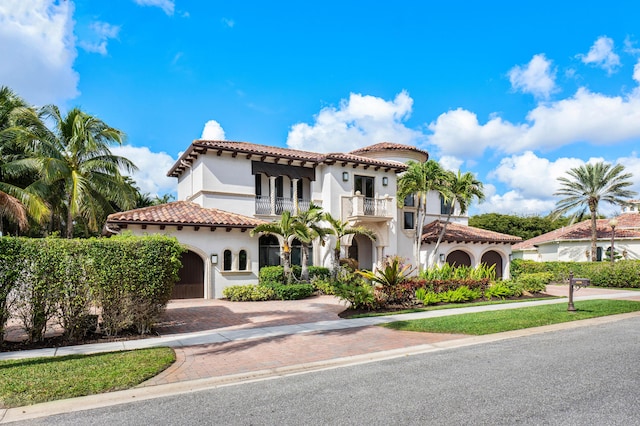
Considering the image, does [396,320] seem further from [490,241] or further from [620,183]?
[620,183]

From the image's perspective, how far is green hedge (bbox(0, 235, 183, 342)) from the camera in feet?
27.3

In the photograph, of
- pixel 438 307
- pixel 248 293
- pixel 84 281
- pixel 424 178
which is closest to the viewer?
pixel 84 281

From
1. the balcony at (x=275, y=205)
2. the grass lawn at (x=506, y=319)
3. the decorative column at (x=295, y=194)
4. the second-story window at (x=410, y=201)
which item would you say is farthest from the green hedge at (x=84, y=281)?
the second-story window at (x=410, y=201)

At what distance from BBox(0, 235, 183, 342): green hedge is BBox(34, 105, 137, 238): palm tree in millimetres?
10849

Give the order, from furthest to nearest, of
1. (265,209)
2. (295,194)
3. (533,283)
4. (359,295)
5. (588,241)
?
(588,241) < (295,194) < (265,209) < (533,283) < (359,295)

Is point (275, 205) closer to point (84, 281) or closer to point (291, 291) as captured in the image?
point (291, 291)

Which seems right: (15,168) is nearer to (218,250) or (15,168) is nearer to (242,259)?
(218,250)

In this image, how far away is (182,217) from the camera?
17359mm

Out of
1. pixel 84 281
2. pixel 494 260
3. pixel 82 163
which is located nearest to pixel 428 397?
pixel 84 281

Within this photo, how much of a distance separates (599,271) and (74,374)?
29028 millimetres

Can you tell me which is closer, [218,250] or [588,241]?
[218,250]

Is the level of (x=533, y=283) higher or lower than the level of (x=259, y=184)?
lower

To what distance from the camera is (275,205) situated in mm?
21844

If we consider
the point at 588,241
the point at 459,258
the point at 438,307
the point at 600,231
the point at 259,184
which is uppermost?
the point at 259,184
